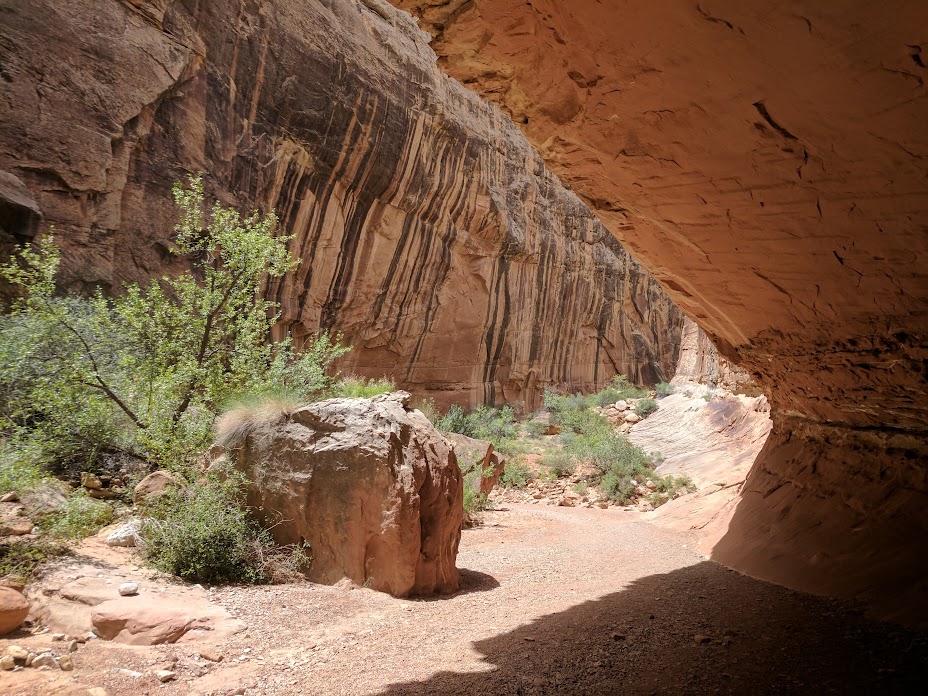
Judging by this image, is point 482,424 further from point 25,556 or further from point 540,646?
point 540,646

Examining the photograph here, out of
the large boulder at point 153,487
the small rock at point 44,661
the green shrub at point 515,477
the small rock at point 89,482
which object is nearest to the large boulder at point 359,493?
the large boulder at point 153,487

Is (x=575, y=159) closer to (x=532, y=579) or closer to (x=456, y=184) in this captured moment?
(x=532, y=579)

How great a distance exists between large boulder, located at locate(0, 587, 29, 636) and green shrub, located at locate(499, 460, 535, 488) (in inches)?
404

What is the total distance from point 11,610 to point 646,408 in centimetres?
1716

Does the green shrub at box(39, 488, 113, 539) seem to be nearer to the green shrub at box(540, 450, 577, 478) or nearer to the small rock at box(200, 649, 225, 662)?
the small rock at box(200, 649, 225, 662)

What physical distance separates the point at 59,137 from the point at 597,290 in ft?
69.0

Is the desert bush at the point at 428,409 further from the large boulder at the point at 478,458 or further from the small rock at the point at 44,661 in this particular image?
the small rock at the point at 44,661

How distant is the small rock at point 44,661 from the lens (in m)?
2.60

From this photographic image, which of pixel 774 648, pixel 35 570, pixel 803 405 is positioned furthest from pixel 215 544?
pixel 803 405

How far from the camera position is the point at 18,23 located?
9141 mm

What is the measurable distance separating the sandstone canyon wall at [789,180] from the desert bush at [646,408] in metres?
13.6

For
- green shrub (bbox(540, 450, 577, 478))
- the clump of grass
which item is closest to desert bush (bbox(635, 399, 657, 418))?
green shrub (bbox(540, 450, 577, 478))

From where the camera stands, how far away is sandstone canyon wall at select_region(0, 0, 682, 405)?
31.6ft

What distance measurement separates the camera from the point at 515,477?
1276 cm
